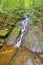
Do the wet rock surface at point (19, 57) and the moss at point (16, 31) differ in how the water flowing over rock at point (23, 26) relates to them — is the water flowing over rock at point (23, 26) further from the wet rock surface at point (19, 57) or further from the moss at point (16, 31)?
the wet rock surface at point (19, 57)

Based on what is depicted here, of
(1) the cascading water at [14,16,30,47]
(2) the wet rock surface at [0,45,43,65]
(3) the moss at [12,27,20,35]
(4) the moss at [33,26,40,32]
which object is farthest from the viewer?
(3) the moss at [12,27,20,35]

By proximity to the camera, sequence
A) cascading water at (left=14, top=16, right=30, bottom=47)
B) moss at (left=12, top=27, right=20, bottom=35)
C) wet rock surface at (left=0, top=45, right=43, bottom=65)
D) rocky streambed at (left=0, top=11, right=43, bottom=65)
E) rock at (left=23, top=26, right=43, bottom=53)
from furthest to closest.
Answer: moss at (left=12, top=27, right=20, bottom=35) < cascading water at (left=14, top=16, right=30, bottom=47) < rock at (left=23, top=26, right=43, bottom=53) < rocky streambed at (left=0, top=11, right=43, bottom=65) < wet rock surface at (left=0, top=45, right=43, bottom=65)

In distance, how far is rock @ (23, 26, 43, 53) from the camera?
574cm

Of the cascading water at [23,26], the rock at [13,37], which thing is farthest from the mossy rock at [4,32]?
the cascading water at [23,26]

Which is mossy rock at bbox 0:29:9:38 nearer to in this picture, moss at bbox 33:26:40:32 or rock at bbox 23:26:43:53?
rock at bbox 23:26:43:53

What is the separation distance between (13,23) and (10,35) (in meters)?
1.17

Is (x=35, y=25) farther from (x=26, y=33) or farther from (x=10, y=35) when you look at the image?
(x=10, y=35)

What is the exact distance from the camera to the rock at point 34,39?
574cm

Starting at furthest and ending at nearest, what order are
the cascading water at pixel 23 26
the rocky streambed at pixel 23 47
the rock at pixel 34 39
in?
the cascading water at pixel 23 26, the rock at pixel 34 39, the rocky streambed at pixel 23 47

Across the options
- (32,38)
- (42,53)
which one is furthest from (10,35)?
(42,53)

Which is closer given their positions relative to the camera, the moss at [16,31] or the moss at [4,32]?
the moss at [4,32]

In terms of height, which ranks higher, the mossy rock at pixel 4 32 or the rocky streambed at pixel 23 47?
the mossy rock at pixel 4 32

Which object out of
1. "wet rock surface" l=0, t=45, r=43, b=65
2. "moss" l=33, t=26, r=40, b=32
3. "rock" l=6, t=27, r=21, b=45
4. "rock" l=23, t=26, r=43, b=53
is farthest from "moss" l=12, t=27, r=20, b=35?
"wet rock surface" l=0, t=45, r=43, b=65

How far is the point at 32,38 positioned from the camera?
619cm
